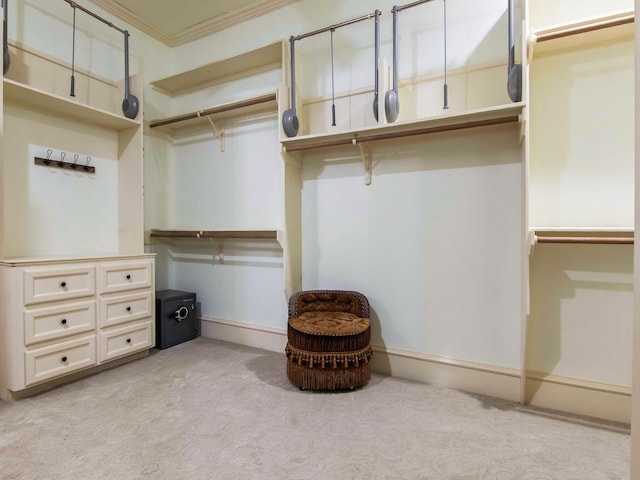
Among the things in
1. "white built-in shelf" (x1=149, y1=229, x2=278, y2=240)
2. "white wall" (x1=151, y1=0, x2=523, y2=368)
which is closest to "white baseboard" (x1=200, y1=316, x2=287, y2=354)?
"white wall" (x1=151, y1=0, x2=523, y2=368)

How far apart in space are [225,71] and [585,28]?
2474 millimetres

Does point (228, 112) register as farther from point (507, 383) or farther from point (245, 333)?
point (507, 383)

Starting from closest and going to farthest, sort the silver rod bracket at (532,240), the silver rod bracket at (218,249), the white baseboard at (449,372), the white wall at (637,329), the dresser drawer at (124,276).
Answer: the white wall at (637,329), the silver rod bracket at (532,240), the white baseboard at (449,372), the dresser drawer at (124,276), the silver rod bracket at (218,249)

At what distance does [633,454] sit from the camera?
0.61 metres

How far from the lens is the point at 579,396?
6.12ft

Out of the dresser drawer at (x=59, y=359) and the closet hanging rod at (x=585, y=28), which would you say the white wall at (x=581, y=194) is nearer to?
the closet hanging rod at (x=585, y=28)

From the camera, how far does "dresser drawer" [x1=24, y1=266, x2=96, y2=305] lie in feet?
6.38

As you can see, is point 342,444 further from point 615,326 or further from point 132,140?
point 132,140

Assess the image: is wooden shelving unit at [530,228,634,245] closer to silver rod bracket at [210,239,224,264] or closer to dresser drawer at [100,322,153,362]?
silver rod bracket at [210,239,224,264]

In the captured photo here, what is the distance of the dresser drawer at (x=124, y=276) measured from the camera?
2.31 m

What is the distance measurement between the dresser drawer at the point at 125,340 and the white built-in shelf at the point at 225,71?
2.11 m

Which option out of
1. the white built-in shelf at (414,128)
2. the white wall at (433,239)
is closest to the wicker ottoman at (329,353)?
the white wall at (433,239)

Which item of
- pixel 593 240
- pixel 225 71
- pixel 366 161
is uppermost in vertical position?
pixel 225 71

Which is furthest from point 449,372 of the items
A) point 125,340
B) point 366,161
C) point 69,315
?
point 69,315
